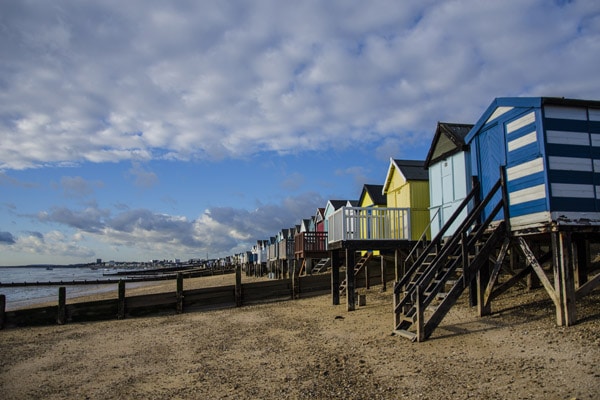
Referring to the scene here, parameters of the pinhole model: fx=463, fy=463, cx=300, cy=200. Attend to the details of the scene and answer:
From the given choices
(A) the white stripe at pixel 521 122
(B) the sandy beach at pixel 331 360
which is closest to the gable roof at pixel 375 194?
(B) the sandy beach at pixel 331 360

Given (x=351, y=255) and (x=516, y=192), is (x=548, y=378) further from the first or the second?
(x=351, y=255)

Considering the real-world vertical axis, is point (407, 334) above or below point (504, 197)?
below

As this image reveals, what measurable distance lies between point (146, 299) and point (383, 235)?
998cm

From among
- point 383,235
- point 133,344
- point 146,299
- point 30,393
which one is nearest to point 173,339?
point 133,344

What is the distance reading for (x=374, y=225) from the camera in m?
17.5

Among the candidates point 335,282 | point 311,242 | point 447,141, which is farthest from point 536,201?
point 311,242

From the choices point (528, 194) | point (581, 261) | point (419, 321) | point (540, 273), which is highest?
point (528, 194)

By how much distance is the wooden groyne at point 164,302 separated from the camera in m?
17.3

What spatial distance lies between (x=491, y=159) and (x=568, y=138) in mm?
2213

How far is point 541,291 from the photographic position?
518 inches

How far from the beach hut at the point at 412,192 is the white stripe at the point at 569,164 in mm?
6756

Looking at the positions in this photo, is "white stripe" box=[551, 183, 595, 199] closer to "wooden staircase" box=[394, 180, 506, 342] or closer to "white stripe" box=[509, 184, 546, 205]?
"white stripe" box=[509, 184, 546, 205]

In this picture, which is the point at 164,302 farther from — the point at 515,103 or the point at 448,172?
the point at 515,103

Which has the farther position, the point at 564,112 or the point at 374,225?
the point at 374,225
